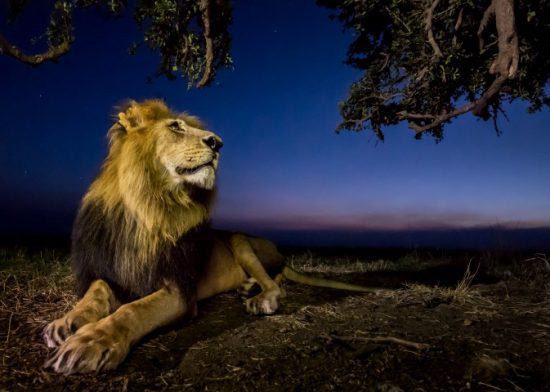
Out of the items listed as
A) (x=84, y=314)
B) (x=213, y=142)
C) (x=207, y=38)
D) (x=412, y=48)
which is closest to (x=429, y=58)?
(x=412, y=48)

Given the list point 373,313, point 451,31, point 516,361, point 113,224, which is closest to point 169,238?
point 113,224

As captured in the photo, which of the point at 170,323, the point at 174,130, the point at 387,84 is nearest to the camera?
the point at 170,323

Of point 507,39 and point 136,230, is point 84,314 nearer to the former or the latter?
point 136,230

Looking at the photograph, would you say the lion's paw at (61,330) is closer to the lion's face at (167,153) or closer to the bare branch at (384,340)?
the lion's face at (167,153)

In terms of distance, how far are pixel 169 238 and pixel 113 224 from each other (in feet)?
1.30

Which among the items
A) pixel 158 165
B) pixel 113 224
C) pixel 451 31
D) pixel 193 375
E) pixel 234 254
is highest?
pixel 451 31

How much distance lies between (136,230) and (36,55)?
2.89 metres

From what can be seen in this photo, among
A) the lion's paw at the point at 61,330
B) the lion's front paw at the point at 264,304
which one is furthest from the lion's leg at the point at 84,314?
the lion's front paw at the point at 264,304

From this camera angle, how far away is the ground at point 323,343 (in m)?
1.85

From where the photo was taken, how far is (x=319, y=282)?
4148mm

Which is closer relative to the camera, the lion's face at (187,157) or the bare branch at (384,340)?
the bare branch at (384,340)

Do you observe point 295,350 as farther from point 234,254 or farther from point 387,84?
point 387,84

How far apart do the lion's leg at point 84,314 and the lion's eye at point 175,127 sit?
3.86 feet

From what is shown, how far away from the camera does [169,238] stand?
2.65m
